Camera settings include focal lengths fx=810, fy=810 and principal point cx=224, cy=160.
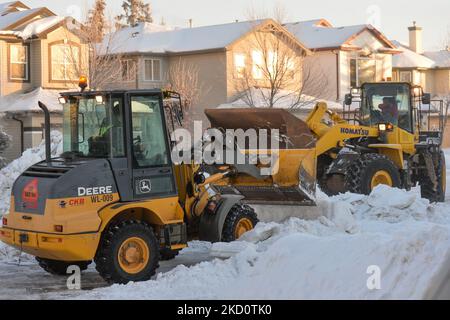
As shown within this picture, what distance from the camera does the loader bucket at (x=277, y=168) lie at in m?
13.3

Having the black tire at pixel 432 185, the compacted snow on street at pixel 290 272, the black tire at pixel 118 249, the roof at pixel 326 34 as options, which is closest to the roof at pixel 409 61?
the roof at pixel 326 34

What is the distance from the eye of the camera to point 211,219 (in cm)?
1118

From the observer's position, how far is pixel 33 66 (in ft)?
105

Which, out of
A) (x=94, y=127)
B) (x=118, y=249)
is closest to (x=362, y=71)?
(x=94, y=127)

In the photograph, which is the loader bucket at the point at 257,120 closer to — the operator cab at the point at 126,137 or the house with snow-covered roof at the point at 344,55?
the operator cab at the point at 126,137

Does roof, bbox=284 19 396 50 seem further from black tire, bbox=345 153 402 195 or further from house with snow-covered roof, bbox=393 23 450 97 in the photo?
black tire, bbox=345 153 402 195

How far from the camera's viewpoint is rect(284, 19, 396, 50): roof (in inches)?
1629

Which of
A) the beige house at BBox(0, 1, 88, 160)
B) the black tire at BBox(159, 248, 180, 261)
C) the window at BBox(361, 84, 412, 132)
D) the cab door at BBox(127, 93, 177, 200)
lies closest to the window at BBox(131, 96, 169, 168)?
the cab door at BBox(127, 93, 177, 200)

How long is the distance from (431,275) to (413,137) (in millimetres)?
10180

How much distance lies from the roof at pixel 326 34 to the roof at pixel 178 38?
5028 mm
